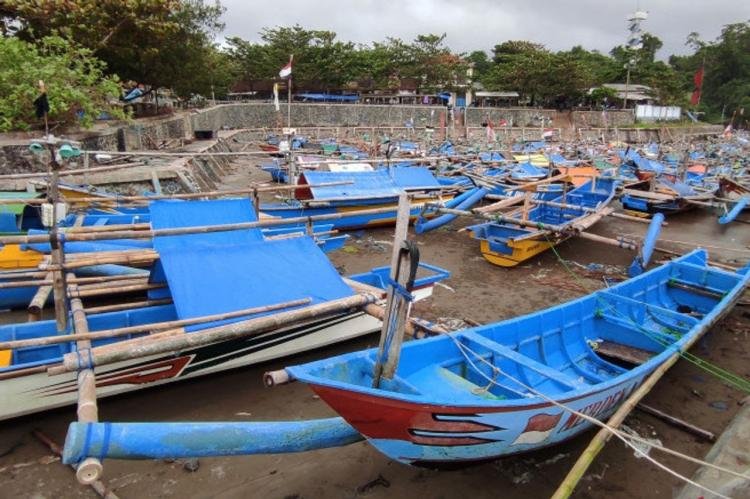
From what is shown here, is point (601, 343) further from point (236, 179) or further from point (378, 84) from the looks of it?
point (378, 84)

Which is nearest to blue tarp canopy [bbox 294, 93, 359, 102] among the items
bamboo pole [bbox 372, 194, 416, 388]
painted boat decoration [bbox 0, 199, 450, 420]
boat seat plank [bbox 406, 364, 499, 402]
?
painted boat decoration [bbox 0, 199, 450, 420]

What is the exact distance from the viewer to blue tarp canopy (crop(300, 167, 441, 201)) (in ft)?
40.3

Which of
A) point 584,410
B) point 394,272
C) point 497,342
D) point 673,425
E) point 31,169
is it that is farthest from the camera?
point 31,169

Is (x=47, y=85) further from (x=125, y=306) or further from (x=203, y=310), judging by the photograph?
(x=203, y=310)

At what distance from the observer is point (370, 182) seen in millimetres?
13180

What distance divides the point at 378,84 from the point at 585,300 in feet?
157

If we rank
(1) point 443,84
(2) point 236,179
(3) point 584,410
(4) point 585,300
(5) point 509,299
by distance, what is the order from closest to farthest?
(3) point 584,410 < (4) point 585,300 < (5) point 509,299 < (2) point 236,179 < (1) point 443,84

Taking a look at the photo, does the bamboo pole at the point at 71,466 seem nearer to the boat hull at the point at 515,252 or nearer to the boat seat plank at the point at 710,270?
the boat seat plank at the point at 710,270

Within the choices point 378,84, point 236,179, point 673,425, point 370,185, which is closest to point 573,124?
point 378,84

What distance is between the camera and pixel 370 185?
42.9 feet

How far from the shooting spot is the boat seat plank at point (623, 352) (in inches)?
215

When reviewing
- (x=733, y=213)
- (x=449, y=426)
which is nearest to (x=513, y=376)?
(x=449, y=426)

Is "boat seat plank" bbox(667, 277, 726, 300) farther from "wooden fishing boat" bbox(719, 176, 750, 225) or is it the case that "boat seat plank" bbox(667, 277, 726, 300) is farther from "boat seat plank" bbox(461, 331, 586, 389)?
"wooden fishing boat" bbox(719, 176, 750, 225)

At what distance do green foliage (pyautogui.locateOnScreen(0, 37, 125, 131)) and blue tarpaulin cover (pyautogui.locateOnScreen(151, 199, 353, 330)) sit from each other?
8.68 m
